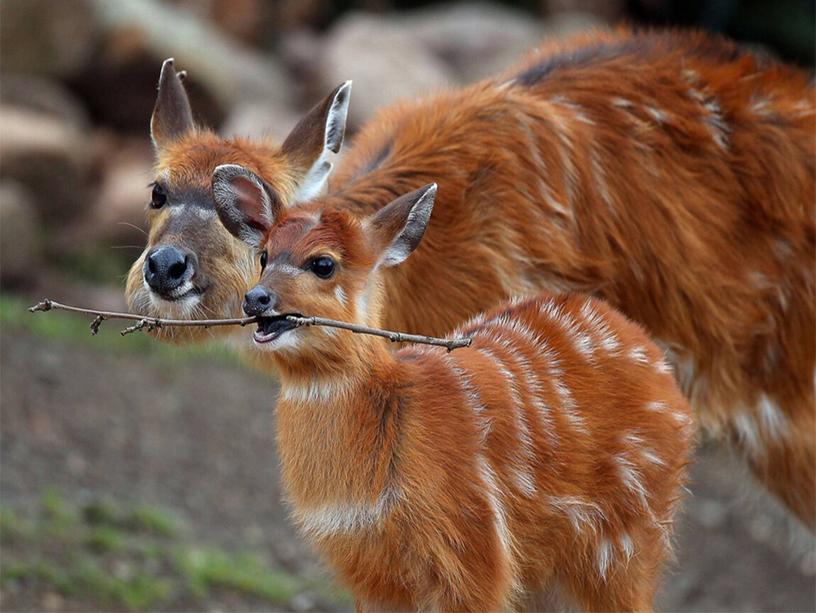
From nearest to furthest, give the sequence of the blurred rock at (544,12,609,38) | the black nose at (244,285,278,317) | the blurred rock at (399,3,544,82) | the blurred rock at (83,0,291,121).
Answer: the black nose at (244,285,278,317), the blurred rock at (83,0,291,121), the blurred rock at (399,3,544,82), the blurred rock at (544,12,609,38)

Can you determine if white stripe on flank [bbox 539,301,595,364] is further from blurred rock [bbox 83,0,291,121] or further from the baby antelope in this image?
blurred rock [bbox 83,0,291,121]

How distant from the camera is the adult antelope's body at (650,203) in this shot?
5492mm

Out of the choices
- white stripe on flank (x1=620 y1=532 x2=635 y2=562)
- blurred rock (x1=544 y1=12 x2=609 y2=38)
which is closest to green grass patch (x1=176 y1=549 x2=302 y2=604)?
white stripe on flank (x1=620 y1=532 x2=635 y2=562)

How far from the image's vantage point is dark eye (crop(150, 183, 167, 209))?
203 inches

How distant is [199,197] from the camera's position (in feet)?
16.6

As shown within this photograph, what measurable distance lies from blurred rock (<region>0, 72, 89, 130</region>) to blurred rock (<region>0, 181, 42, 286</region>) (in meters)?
1.20

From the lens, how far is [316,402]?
396cm

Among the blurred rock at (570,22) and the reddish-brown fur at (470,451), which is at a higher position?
the reddish-brown fur at (470,451)

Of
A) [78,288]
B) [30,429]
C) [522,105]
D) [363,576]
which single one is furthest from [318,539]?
[78,288]

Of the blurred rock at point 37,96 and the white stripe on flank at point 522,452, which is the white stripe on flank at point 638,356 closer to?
the white stripe on flank at point 522,452

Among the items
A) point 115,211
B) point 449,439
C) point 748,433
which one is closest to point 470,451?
point 449,439

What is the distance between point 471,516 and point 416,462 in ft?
0.72

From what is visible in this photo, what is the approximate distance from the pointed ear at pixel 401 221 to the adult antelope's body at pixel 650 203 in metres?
1.23

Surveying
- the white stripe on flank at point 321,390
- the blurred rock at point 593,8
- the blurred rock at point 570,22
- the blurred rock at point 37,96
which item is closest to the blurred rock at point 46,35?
the blurred rock at point 37,96
